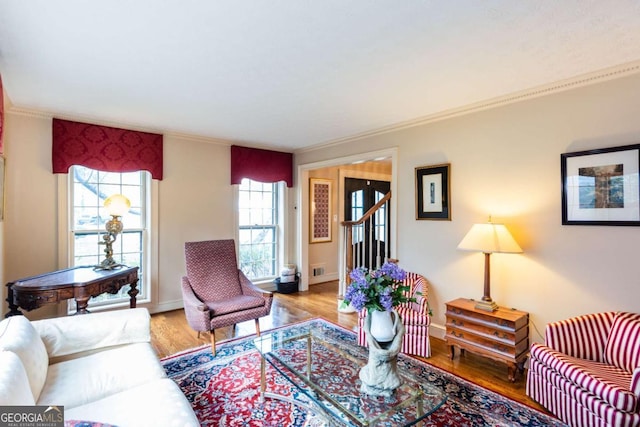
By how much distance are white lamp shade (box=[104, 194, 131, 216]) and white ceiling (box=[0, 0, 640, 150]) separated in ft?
2.98

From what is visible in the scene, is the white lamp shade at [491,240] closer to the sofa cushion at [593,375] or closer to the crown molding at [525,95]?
the sofa cushion at [593,375]

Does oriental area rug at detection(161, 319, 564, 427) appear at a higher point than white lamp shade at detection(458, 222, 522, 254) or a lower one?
lower

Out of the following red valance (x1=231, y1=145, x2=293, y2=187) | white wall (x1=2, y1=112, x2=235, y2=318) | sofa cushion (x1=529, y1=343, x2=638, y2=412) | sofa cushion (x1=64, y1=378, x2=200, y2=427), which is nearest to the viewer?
sofa cushion (x1=64, y1=378, x2=200, y2=427)

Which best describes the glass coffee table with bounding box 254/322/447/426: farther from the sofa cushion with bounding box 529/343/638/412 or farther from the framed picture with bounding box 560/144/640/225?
the framed picture with bounding box 560/144/640/225

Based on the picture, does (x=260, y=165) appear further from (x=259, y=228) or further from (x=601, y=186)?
(x=601, y=186)

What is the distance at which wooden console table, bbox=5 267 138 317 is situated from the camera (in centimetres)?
247

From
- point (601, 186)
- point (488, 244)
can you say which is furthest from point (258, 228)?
point (601, 186)

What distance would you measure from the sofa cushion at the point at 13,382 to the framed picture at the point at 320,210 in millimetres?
4379

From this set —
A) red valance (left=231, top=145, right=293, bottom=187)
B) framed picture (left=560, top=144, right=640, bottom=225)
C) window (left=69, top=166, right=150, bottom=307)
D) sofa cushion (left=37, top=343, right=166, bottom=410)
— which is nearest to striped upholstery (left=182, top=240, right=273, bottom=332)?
sofa cushion (left=37, top=343, right=166, bottom=410)

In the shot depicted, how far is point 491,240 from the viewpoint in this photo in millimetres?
2670

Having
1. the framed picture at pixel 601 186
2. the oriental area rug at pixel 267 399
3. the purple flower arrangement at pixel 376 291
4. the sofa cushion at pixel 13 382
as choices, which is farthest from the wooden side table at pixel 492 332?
the sofa cushion at pixel 13 382

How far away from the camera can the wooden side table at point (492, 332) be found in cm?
252

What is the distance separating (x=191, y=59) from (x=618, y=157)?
3.11 metres

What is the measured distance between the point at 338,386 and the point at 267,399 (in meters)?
0.71
